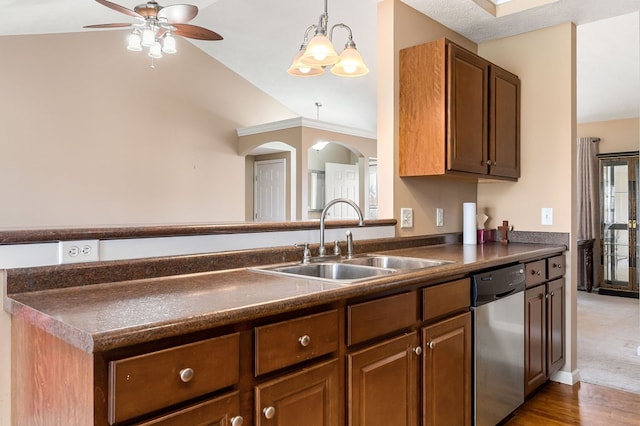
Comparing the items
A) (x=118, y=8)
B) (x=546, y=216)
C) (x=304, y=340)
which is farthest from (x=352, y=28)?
(x=304, y=340)

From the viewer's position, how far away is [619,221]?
580 cm

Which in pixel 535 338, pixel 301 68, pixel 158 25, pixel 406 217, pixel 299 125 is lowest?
pixel 535 338

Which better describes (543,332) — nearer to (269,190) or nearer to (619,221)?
(619,221)

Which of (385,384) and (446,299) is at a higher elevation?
(446,299)

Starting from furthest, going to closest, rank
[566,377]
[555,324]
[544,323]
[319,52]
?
[566,377] < [555,324] < [544,323] < [319,52]

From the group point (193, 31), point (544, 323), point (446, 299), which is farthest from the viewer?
point (193, 31)

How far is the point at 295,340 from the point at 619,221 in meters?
5.96

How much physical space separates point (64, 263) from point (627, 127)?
6635 mm

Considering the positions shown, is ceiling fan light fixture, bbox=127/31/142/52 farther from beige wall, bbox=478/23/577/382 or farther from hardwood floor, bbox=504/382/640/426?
hardwood floor, bbox=504/382/640/426

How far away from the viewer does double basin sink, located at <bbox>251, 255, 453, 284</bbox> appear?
1924mm

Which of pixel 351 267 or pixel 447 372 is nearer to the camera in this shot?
pixel 447 372

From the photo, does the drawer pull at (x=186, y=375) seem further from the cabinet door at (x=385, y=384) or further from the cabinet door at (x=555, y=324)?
the cabinet door at (x=555, y=324)

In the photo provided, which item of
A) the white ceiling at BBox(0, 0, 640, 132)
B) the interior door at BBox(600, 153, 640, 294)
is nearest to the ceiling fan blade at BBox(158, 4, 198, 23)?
the white ceiling at BBox(0, 0, 640, 132)

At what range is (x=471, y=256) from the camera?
2.37 meters
